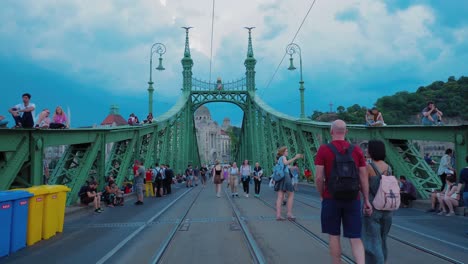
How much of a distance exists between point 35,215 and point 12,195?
0.98m

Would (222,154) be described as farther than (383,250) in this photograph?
Yes

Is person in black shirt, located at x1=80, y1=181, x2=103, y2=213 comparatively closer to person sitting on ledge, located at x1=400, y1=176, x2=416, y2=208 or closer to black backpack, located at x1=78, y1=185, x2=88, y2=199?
black backpack, located at x1=78, y1=185, x2=88, y2=199

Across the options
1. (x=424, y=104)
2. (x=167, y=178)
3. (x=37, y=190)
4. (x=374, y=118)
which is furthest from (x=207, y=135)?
(x=37, y=190)

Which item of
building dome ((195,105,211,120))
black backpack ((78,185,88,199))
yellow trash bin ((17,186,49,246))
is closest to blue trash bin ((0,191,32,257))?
yellow trash bin ((17,186,49,246))

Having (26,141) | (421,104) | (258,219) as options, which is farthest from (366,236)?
(421,104)

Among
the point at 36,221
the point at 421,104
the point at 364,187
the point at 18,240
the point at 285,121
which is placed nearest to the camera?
the point at 364,187

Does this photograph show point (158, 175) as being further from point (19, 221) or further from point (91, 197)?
point (19, 221)

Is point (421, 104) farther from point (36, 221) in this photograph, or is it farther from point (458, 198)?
point (36, 221)

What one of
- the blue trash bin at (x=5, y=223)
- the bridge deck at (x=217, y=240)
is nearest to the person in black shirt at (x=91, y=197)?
the bridge deck at (x=217, y=240)

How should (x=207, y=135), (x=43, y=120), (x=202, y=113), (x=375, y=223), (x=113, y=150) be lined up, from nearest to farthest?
(x=375, y=223) < (x=43, y=120) < (x=113, y=150) < (x=207, y=135) < (x=202, y=113)

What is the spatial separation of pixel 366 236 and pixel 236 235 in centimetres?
345

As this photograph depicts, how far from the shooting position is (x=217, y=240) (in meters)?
7.20

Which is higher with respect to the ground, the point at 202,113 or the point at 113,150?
the point at 202,113

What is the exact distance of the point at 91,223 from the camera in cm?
963
